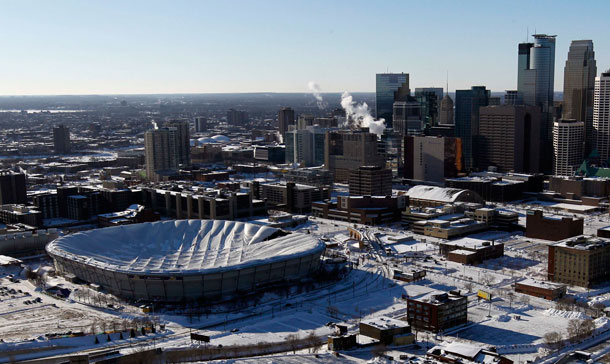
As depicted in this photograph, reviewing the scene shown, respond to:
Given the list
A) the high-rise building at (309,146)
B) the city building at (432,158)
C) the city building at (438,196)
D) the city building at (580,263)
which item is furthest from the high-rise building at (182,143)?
the city building at (580,263)

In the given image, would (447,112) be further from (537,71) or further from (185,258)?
(185,258)

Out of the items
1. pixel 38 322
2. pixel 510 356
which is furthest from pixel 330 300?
pixel 38 322

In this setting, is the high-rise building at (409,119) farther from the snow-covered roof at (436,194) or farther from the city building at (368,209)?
the city building at (368,209)

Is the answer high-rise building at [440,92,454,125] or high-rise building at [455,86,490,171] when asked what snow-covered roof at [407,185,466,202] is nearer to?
high-rise building at [455,86,490,171]

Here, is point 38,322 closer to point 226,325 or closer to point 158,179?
point 226,325

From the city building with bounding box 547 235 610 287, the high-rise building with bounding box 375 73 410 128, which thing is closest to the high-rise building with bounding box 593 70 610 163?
the high-rise building with bounding box 375 73 410 128

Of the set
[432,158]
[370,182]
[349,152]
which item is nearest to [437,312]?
[370,182]
